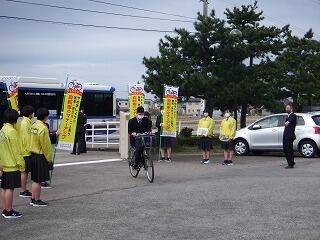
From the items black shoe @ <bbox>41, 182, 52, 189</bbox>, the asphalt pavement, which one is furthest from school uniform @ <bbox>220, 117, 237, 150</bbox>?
black shoe @ <bbox>41, 182, 52, 189</bbox>

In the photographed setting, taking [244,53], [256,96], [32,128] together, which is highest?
[244,53]

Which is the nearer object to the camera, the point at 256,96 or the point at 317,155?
the point at 317,155

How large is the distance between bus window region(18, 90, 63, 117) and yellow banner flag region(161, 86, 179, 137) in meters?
10.7

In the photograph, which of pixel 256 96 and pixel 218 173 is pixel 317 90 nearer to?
pixel 256 96

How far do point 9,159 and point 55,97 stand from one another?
20457 millimetres

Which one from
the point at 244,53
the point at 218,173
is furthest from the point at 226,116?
the point at 244,53

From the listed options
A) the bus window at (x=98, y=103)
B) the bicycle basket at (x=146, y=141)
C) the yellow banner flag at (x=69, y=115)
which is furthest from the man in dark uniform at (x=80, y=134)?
the bus window at (x=98, y=103)

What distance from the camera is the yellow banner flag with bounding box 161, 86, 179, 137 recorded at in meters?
17.6

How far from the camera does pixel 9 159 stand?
25.0 feet

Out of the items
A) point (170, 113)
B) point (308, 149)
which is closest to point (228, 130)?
point (170, 113)

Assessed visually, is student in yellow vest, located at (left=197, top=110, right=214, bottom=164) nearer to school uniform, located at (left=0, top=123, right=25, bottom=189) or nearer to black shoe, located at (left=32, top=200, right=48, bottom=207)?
black shoe, located at (left=32, top=200, right=48, bottom=207)

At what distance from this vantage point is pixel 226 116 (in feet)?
52.7

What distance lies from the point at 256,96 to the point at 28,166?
16.8m

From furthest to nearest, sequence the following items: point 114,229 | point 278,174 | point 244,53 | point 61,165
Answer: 1. point 244,53
2. point 61,165
3. point 278,174
4. point 114,229
